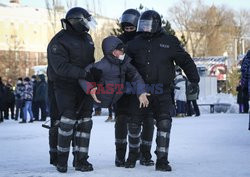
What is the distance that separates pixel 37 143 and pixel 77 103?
463 centimetres

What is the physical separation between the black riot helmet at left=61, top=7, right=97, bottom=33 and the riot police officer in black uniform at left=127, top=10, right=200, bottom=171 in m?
0.64

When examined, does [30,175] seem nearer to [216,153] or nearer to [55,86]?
[55,86]

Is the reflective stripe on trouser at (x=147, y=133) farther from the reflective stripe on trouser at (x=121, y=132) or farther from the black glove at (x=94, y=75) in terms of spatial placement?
the black glove at (x=94, y=75)

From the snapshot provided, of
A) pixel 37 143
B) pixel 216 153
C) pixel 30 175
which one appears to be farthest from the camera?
pixel 37 143

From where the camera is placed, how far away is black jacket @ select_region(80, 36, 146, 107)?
7461 millimetres

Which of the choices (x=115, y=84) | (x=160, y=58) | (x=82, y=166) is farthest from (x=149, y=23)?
(x=82, y=166)

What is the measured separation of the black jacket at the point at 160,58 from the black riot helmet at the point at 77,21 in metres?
0.64

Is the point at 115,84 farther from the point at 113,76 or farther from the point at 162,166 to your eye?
the point at 162,166

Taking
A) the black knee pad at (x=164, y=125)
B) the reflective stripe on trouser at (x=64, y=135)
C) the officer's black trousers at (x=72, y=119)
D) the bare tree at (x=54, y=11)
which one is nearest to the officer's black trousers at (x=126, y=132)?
the black knee pad at (x=164, y=125)

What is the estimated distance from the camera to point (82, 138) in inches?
290

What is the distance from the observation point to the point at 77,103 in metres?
7.45

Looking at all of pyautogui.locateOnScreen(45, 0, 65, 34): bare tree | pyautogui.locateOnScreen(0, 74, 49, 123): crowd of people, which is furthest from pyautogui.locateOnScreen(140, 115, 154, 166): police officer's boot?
pyautogui.locateOnScreen(45, 0, 65, 34): bare tree

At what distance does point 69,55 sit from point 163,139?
54.7 inches

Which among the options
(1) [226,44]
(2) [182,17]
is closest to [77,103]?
(2) [182,17]
